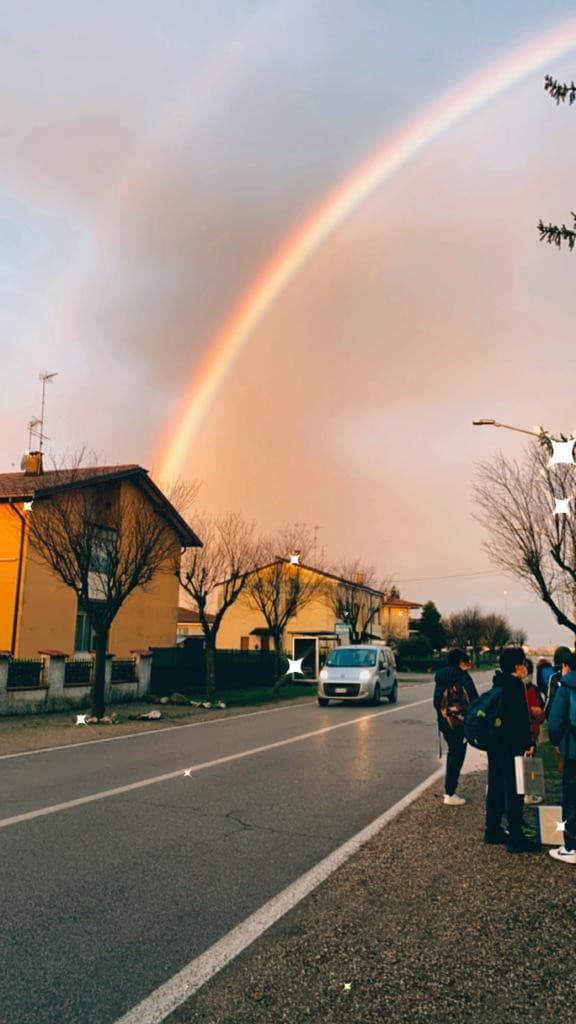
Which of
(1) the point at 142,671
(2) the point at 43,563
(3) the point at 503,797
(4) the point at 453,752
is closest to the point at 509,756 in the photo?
(3) the point at 503,797

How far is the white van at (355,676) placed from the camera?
938 inches

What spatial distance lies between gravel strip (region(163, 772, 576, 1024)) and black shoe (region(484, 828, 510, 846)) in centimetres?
40

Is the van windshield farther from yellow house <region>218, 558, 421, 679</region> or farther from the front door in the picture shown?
yellow house <region>218, 558, 421, 679</region>

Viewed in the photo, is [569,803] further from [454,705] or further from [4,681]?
[4,681]

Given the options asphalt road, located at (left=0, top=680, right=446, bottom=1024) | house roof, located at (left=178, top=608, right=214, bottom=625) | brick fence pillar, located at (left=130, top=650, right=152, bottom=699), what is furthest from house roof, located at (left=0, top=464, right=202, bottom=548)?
house roof, located at (left=178, top=608, right=214, bottom=625)

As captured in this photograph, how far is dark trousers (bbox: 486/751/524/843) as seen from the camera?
6.57 metres

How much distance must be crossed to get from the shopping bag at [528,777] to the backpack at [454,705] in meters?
1.85

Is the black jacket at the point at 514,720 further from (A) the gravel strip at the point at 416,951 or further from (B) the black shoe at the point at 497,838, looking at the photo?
(A) the gravel strip at the point at 416,951

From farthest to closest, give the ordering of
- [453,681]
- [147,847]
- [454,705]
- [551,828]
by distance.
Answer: [453,681] < [454,705] < [551,828] < [147,847]

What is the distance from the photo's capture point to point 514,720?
6723mm

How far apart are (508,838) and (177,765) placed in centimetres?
581

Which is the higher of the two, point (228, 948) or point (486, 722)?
point (486, 722)

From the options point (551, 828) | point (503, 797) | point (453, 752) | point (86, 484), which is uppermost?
point (86, 484)

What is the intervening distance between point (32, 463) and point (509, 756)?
2849cm
